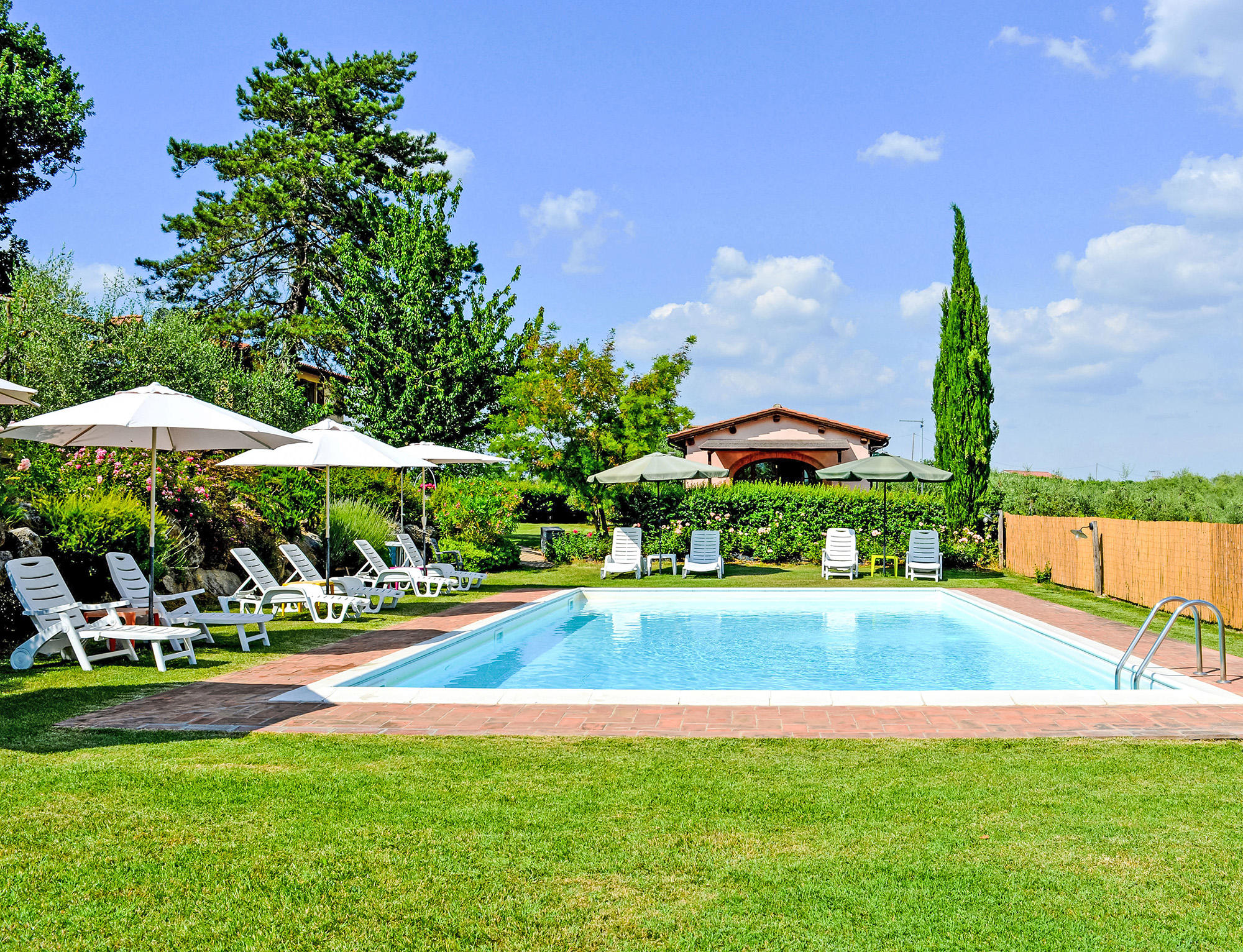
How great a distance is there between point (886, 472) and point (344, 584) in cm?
1153

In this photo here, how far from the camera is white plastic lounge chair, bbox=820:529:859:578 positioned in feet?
62.5

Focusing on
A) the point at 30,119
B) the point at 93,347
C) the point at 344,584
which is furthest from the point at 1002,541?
the point at 30,119

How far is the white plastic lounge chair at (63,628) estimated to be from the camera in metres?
8.23

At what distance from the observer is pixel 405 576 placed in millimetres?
14992

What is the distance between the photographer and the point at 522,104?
19266 mm

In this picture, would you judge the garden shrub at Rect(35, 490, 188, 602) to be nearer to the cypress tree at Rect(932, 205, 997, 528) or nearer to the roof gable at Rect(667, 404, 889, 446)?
the cypress tree at Rect(932, 205, 997, 528)

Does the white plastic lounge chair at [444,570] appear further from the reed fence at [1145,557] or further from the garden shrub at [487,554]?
the reed fence at [1145,557]

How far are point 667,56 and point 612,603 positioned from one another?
1089 centimetres

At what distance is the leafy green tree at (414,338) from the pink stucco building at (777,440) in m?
8.76

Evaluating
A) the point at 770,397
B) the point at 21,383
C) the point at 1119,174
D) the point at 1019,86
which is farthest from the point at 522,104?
the point at 770,397

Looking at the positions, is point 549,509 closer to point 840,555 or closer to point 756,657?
point 840,555

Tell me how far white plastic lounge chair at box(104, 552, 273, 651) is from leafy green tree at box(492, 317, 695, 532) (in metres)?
13.2

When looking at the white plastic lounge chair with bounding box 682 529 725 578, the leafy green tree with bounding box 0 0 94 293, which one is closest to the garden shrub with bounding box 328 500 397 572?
the white plastic lounge chair with bounding box 682 529 725 578

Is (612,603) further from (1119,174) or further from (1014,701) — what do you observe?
(1119,174)
